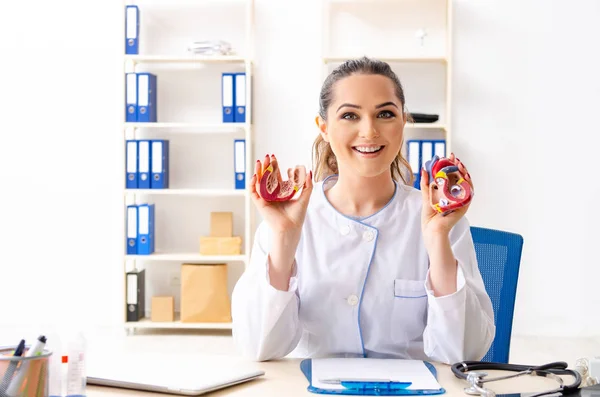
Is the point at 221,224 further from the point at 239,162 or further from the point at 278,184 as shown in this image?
the point at 278,184

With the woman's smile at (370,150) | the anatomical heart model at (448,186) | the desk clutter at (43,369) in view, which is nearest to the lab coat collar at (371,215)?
the woman's smile at (370,150)

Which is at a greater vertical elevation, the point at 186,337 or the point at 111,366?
the point at 111,366

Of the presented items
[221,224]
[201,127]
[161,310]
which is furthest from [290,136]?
[161,310]

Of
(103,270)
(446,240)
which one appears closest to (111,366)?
(446,240)

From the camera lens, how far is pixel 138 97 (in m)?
4.55

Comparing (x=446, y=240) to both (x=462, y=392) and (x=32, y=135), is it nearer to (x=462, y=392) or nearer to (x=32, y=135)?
(x=462, y=392)

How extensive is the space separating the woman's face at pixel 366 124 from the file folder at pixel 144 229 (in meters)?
2.75

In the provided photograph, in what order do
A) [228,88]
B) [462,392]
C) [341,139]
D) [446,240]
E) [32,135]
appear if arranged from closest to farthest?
[462,392] → [446,240] → [341,139] → [228,88] → [32,135]

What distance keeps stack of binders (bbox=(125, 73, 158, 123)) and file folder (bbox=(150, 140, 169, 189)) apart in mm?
149

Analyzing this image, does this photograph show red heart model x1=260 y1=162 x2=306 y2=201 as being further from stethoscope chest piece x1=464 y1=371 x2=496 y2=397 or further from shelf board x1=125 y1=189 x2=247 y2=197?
shelf board x1=125 y1=189 x2=247 y2=197

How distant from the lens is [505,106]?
15.4 ft

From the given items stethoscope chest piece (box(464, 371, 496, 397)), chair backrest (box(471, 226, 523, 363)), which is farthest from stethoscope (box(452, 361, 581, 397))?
chair backrest (box(471, 226, 523, 363))

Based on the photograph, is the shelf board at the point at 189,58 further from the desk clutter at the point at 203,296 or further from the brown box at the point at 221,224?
the desk clutter at the point at 203,296

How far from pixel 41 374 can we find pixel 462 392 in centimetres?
71
